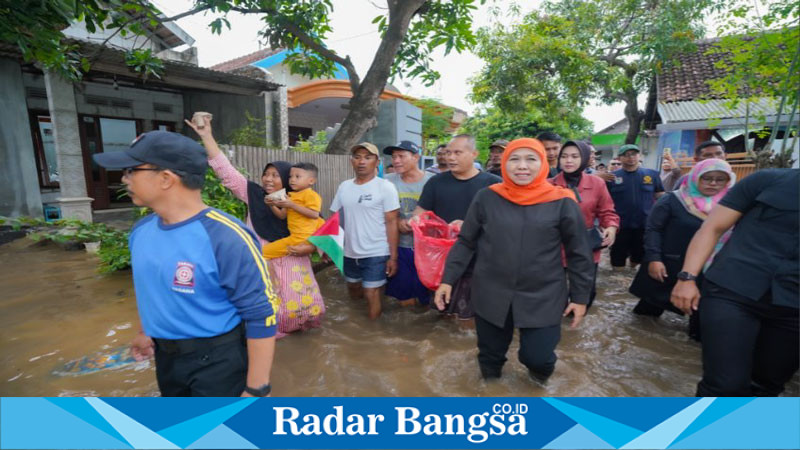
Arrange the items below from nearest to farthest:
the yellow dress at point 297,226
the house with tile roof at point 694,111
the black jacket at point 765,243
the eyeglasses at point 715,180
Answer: the black jacket at point 765,243 < the eyeglasses at point 715,180 < the yellow dress at point 297,226 < the house with tile roof at point 694,111

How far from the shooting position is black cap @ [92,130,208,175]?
4.67 ft

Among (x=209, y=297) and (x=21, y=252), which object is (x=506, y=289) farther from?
(x=21, y=252)

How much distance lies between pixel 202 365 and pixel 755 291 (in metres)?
2.46

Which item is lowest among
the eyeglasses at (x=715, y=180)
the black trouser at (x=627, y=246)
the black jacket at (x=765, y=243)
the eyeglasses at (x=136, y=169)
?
the black trouser at (x=627, y=246)

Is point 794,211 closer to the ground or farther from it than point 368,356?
farther from it

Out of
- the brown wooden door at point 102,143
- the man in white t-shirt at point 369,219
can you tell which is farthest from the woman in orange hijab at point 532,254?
the brown wooden door at point 102,143

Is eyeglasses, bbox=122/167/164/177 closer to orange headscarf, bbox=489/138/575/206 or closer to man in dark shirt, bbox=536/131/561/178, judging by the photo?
orange headscarf, bbox=489/138/575/206

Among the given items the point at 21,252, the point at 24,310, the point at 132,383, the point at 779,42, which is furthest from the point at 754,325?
the point at 21,252

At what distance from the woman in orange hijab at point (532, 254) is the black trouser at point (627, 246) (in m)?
3.46

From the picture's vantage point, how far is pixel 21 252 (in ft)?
20.1

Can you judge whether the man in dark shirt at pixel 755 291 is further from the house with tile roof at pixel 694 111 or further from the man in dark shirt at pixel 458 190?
the house with tile roof at pixel 694 111

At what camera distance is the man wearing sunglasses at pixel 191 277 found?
4.80ft

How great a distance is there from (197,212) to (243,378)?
0.72 m

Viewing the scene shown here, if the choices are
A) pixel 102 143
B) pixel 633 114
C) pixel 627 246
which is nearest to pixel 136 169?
pixel 627 246
